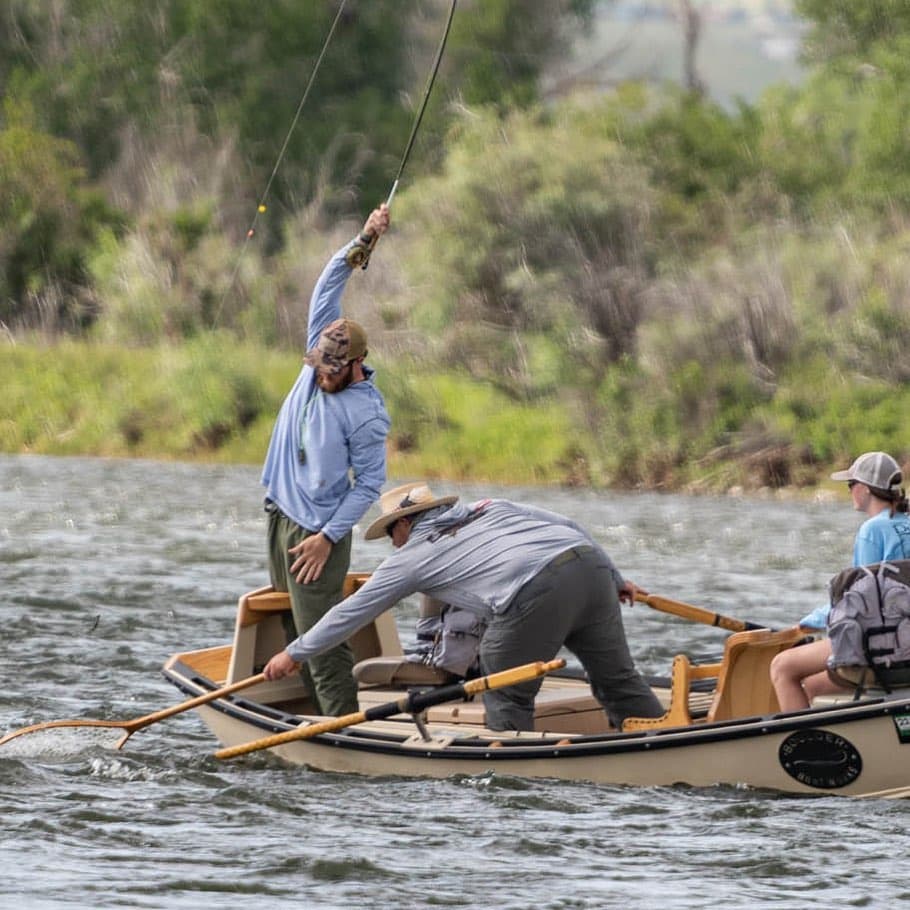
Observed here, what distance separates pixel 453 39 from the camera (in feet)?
165

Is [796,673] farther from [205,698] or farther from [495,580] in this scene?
[205,698]

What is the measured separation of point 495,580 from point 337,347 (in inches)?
42.5

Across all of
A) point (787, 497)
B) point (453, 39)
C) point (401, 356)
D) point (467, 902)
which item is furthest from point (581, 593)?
point (453, 39)

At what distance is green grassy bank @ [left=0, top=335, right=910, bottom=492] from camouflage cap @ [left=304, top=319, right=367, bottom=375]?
67.5 ft

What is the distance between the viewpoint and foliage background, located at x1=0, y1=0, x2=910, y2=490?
29.8 m

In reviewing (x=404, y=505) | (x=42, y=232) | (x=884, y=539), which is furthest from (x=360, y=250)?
(x=42, y=232)

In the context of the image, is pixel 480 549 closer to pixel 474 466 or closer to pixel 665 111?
pixel 474 466

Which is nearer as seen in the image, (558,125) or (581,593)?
(581,593)

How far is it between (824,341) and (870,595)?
22.3 m

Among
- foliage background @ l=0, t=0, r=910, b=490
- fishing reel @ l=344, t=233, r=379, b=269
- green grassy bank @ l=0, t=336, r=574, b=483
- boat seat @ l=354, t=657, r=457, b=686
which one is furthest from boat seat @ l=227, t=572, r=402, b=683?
green grassy bank @ l=0, t=336, r=574, b=483

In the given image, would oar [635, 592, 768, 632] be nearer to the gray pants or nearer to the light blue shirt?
the gray pants

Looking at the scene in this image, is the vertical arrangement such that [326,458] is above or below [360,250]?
below

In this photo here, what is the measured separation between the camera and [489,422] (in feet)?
102

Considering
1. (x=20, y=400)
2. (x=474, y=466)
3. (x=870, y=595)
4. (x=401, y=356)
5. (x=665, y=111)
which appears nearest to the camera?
(x=870, y=595)
